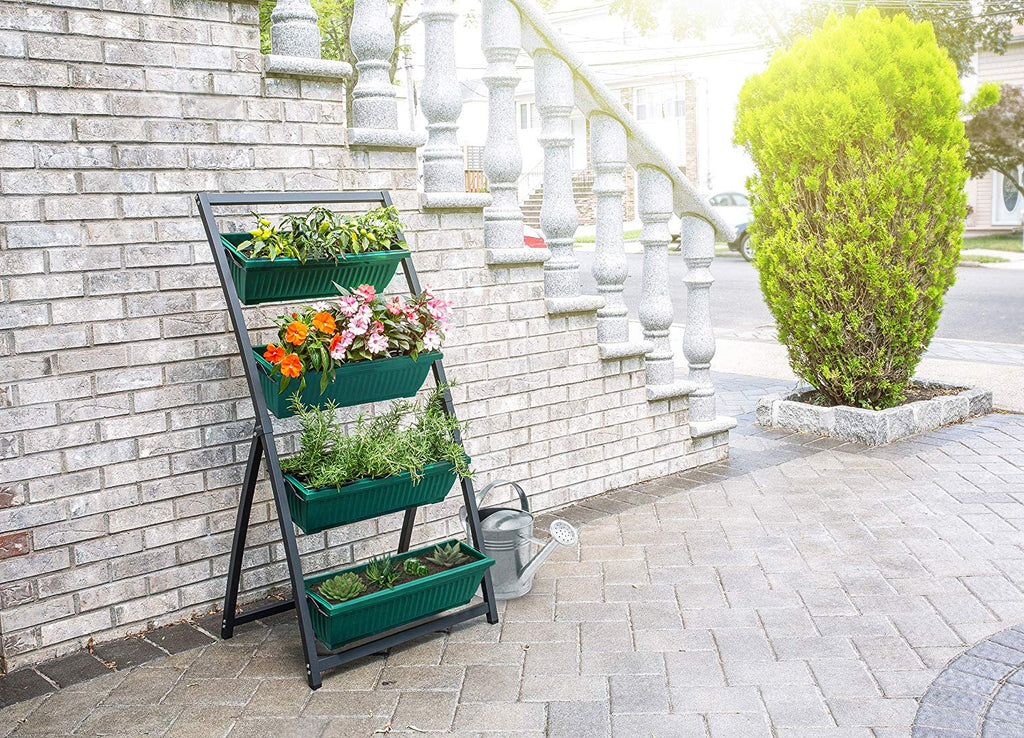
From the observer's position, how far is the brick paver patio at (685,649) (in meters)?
2.98

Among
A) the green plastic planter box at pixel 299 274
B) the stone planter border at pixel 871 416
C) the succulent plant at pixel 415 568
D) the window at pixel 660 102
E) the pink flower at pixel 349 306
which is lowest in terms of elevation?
the stone planter border at pixel 871 416

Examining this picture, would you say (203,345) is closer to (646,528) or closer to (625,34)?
(646,528)

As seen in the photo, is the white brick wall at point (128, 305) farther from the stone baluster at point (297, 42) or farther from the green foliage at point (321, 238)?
the green foliage at point (321, 238)

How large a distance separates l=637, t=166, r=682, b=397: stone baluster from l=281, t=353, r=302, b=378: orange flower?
2.51 metres

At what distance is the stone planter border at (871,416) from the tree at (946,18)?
619 inches

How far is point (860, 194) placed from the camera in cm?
582

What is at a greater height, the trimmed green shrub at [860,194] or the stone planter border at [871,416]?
the trimmed green shrub at [860,194]

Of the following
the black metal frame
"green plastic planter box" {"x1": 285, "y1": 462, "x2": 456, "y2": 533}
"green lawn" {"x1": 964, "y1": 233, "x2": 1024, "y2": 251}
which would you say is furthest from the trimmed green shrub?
"green lawn" {"x1": 964, "y1": 233, "x2": 1024, "y2": 251}

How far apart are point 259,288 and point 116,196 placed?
60cm

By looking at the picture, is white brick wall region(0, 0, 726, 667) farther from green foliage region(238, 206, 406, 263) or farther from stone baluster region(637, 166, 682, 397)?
stone baluster region(637, 166, 682, 397)

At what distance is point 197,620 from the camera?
3.76 meters

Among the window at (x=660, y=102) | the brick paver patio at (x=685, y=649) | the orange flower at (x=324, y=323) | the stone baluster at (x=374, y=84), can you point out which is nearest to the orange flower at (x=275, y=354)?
the orange flower at (x=324, y=323)

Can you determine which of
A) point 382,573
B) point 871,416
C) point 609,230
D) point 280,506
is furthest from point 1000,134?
point 280,506

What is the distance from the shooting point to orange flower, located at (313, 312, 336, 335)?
329 cm
